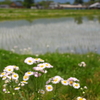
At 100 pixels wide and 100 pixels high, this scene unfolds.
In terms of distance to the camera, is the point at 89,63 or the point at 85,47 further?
the point at 85,47

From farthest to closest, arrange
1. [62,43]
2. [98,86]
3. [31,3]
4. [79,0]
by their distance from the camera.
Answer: [79,0]
[31,3]
[62,43]
[98,86]

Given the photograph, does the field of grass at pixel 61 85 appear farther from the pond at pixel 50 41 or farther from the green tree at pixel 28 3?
the green tree at pixel 28 3

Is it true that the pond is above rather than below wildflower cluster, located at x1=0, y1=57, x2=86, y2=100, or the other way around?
below

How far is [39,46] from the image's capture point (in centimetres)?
870

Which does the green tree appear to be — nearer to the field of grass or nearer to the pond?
the pond

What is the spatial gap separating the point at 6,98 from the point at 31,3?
269ft

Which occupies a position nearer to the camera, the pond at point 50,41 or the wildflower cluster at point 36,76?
the wildflower cluster at point 36,76

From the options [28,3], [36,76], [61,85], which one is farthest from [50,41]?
[28,3]

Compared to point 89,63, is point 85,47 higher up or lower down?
lower down

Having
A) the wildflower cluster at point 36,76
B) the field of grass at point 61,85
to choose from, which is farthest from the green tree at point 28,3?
the wildflower cluster at point 36,76

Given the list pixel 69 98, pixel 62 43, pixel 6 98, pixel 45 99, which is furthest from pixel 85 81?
pixel 62 43

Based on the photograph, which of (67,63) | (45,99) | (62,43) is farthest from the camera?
(62,43)

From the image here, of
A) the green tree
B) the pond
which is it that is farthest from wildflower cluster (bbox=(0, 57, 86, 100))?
the green tree

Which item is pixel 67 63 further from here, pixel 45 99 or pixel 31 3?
pixel 31 3
